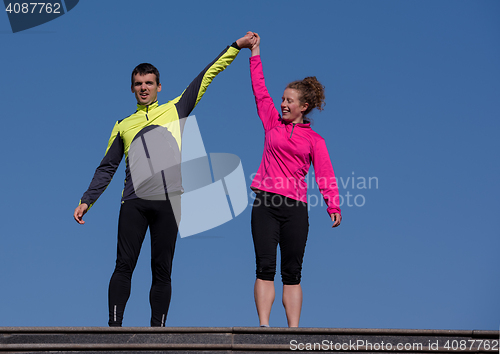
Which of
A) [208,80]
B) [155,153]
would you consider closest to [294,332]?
[155,153]

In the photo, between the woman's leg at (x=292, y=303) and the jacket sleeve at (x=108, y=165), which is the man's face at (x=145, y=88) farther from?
the woman's leg at (x=292, y=303)

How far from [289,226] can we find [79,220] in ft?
5.86

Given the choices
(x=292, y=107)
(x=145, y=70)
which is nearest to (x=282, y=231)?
(x=292, y=107)

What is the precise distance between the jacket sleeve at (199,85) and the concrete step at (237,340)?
2.15 meters

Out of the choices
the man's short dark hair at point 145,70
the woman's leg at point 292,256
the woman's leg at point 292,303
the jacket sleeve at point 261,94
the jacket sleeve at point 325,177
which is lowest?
the woman's leg at point 292,303

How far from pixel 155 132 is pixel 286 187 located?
1.24 meters

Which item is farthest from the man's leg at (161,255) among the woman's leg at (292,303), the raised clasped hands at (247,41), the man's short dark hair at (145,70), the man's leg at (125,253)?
the raised clasped hands at (247,41)

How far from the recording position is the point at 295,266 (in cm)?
495

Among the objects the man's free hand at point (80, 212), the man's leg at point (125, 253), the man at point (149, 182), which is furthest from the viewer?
the man's free hand at point (80, 212)

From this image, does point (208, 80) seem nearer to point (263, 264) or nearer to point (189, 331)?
point (263, 264)

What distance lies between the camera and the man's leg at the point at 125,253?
4691 mm

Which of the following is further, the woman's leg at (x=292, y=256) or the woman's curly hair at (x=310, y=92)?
the woman's curly hair at (x=310, y=92)

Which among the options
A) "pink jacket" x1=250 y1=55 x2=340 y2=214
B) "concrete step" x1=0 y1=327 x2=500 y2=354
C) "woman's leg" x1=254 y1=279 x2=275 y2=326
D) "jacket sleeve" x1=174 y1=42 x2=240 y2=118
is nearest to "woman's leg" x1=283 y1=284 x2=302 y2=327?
"woman's leg" x1=254 y1=279 x2=275 y2=326

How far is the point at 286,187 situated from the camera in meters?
5.01
